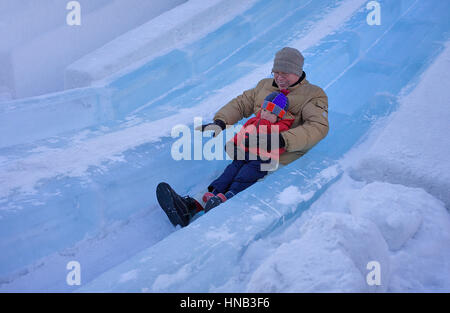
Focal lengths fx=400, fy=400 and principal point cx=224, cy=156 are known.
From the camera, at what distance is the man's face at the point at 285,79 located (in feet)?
→ 6.39

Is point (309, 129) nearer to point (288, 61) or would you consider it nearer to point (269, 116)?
point (269, 116)

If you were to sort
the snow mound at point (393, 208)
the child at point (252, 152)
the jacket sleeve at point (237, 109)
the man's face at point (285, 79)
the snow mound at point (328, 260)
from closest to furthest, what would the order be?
the snow mound at point (328, 260) < the snow mound at point (393, 208) < the child at point (252, 152) < the man's face at point (285, 79) < the jacket sleeve at point (237, 109)

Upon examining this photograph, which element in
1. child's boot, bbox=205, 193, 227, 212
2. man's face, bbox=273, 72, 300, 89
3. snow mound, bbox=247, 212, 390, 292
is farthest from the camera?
man's face, bbox=273, 72, 300, 89

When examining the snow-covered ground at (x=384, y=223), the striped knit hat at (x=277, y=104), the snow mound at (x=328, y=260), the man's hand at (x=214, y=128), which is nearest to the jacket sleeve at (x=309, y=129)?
the striped knit hat at (x=277, y=104)

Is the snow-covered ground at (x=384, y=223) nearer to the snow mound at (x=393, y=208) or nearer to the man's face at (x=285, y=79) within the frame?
the snow mound at (x=393, y=208)

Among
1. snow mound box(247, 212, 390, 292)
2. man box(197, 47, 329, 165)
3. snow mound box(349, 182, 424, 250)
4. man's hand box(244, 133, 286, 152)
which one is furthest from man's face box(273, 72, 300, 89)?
snow mound box(247, 212, 390, 292)

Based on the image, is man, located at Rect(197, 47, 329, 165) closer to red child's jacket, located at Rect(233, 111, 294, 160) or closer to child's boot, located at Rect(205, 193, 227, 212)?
red child's jacket, located at Rect(233, 111, 294, 160)

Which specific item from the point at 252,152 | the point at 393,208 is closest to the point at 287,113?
the point at 252,152

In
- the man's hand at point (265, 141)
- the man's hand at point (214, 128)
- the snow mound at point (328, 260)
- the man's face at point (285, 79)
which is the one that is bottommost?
the snow mound at point (328, 260)

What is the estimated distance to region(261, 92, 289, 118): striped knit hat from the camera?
6.13ft

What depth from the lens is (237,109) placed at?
2.12m

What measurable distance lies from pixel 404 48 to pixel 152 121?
1.91 metres

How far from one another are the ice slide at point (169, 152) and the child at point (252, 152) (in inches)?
4.1
